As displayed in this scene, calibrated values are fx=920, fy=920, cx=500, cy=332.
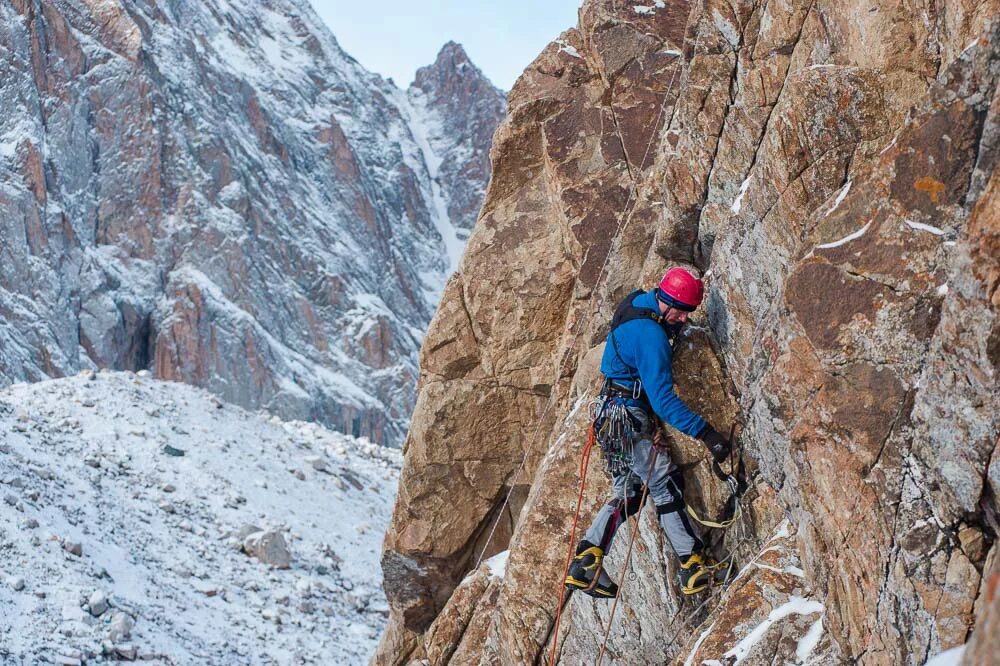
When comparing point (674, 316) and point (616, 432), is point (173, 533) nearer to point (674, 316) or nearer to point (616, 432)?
point (616, 432)

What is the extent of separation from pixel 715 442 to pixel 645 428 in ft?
2.25

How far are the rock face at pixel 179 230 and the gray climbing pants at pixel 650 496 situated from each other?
61.7m

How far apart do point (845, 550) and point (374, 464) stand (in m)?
28.0

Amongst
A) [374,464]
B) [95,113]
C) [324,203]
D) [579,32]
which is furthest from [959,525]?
[324,203]

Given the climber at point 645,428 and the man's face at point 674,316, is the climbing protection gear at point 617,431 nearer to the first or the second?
the climber at point 645,428

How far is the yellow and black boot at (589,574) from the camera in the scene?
798cm

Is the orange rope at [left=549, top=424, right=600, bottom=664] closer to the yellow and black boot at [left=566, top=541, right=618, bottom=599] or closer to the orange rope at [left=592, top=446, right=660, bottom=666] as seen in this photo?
the yellow and black boot at [left=566, top=541, right=618, bottom=599]

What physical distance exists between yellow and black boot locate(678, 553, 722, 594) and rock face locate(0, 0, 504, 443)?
62.6m

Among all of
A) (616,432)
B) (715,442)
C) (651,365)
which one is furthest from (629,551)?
(651,365)

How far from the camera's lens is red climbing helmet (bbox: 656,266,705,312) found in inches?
305

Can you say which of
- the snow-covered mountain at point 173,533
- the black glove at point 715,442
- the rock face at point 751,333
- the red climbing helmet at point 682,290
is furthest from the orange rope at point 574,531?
the snow-covered mountain at point 173,533

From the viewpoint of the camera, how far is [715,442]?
24.2 feet

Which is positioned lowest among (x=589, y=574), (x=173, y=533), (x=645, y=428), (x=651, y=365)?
(x=173, y=533)

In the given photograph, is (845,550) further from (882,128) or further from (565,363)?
(565,363)
